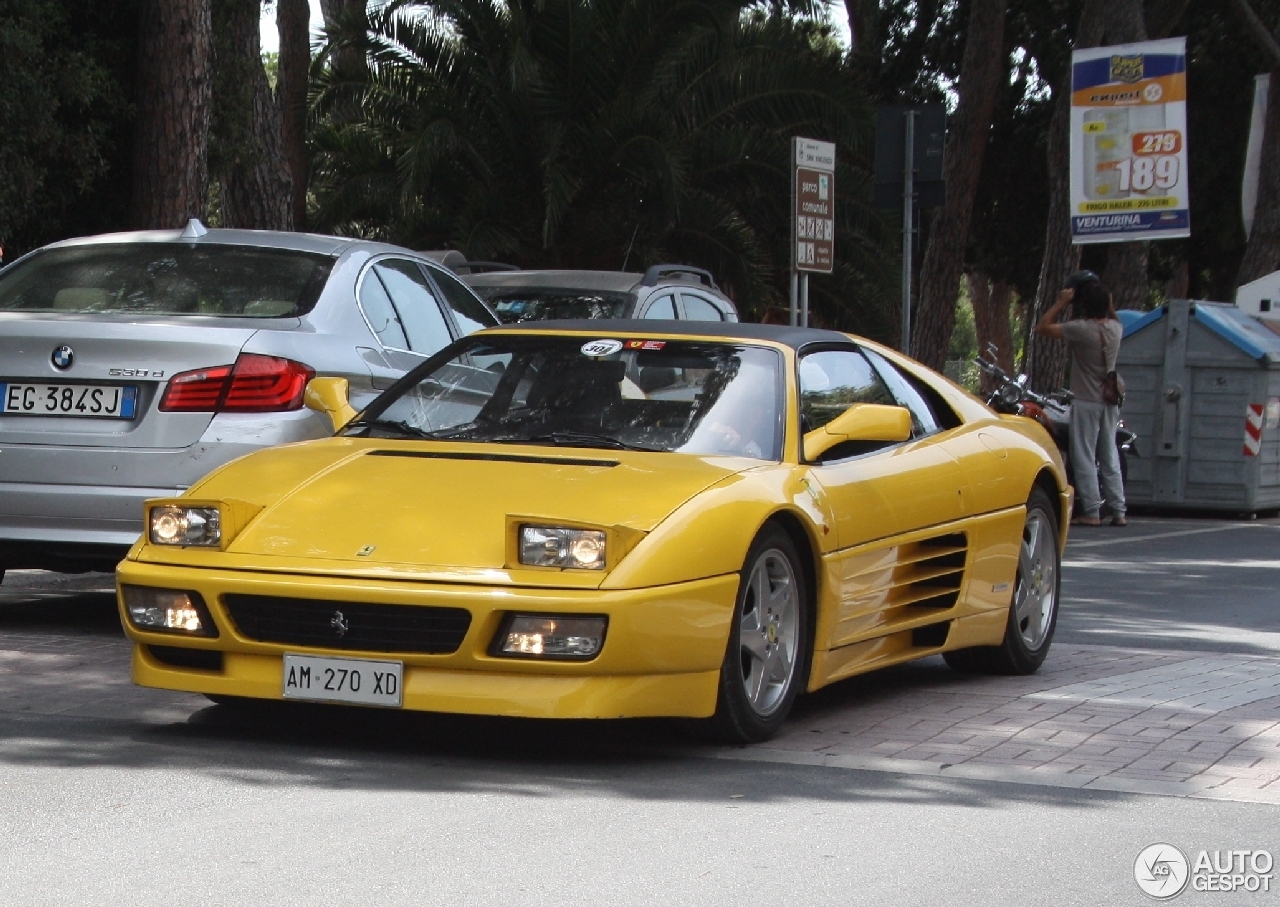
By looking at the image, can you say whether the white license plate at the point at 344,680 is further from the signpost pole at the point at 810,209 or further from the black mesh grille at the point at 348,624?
the signpost pole at the point at 810,209

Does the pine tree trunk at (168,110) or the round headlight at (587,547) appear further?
the pine tree trunk at (168,110)

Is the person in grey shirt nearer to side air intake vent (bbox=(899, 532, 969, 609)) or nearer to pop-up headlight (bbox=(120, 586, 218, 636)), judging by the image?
side air intake vent (bbox=(899, 532, 969, 609))

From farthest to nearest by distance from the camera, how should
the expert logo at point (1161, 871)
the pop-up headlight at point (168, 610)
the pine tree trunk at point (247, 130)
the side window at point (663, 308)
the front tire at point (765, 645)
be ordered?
the pine tree trunk at point (247, 130) < the side window at point (663, 308) < the front tire at point (765, 645) < the pop-up headlight at point (168, 610) < the expert logo at point (1161, 871)

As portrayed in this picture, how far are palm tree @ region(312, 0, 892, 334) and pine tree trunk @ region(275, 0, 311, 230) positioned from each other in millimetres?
1775

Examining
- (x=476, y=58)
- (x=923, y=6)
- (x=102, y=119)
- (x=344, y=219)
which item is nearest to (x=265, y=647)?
(x=102, y=119)

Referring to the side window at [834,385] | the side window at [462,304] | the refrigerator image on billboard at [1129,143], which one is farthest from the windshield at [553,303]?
the refrigerator image on billboard at [1129,143]

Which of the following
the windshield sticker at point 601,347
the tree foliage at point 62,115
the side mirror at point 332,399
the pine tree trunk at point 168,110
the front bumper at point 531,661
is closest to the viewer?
the front bumper at point 531,661

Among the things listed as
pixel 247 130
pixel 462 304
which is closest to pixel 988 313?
pixel 247 130

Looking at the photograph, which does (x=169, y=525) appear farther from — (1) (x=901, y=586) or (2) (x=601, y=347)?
(1) (x=901, y=586)

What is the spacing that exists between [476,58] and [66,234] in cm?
620

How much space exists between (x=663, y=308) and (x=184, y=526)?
286 inches

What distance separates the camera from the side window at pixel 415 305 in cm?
970

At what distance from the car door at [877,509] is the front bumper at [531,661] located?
85 centimetres

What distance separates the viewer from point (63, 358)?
27.7ft
